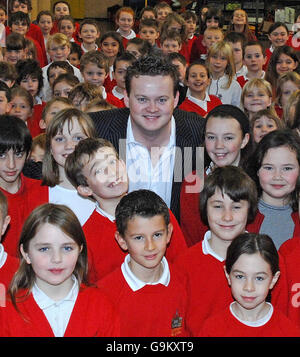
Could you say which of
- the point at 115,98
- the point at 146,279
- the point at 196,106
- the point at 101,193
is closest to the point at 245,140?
the point at 101,193

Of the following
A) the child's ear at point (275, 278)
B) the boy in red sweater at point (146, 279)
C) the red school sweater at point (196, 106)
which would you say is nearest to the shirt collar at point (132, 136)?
the boy in red sweater at point (146, 279)

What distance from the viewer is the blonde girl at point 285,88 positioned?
5.30 m

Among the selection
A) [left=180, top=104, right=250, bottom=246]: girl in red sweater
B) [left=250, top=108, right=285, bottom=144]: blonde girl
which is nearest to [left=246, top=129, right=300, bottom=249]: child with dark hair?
[left=180, top=104, right=250, bottom=246]: girl in red sweater

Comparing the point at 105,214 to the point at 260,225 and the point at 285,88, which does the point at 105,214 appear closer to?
the point at 260,225

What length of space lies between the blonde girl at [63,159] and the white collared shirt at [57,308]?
0.89 metres

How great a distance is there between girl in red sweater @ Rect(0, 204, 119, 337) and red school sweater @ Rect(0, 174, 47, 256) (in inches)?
25.6

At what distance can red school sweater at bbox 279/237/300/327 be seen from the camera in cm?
288

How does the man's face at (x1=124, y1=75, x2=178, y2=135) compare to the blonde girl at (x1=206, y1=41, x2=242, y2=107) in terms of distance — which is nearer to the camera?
the man's face at (x1=124, y1=75, x2=178, y2=135)

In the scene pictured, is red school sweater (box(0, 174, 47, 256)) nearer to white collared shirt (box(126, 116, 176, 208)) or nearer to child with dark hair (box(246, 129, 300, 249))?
white collared shirt (box(126, 116, 176, 208))

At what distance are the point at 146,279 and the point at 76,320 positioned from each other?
40cm

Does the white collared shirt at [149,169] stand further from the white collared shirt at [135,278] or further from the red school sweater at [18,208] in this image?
A: the white collared shirt at [135,278]

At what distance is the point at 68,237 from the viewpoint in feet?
8.77

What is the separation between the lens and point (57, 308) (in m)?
2.59
